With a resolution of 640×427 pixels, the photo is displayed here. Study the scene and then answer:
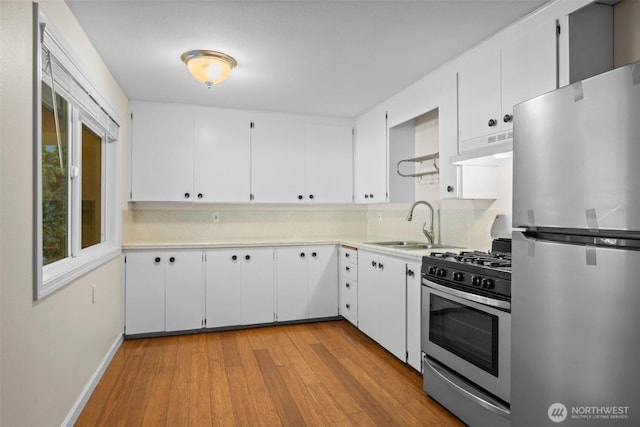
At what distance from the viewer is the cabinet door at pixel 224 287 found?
149 inches

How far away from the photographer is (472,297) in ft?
6.87

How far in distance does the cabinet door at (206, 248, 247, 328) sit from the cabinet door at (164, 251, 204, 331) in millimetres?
92

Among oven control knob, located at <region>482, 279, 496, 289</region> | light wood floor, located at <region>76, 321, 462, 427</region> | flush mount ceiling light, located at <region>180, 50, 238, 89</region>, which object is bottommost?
light wood floor, located at <region>76, 321, 462, 427</region>

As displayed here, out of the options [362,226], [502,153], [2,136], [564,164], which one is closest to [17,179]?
[2,136]

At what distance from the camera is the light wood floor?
2.23m

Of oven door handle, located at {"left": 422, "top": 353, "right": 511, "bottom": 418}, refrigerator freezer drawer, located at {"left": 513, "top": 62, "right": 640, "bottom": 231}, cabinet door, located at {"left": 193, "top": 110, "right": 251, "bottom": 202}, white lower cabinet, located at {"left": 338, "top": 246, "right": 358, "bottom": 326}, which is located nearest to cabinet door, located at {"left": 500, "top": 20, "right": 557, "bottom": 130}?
refrigerator freezer drawer, located at {"left": 513, "top": 62, "right": 640, "bottom": 231}

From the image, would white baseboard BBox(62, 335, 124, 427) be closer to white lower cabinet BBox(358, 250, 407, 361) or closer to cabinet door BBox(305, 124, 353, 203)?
white lower cabinet BBox(358, 250, 407, 361)

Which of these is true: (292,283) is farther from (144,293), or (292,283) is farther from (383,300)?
(144,293)

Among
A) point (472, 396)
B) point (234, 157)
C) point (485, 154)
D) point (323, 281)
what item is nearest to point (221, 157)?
point (234, 157)

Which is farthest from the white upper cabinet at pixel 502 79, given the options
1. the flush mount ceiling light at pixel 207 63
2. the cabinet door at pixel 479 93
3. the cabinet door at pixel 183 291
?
the cabinet door at pixel 183 291

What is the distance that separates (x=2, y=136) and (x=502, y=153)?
240cm

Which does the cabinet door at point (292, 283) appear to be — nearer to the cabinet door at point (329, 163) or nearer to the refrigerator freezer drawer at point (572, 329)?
the cabinet door at point (329, 163)

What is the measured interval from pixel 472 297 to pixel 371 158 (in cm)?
234

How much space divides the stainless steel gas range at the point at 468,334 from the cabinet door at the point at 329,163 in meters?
2.15
